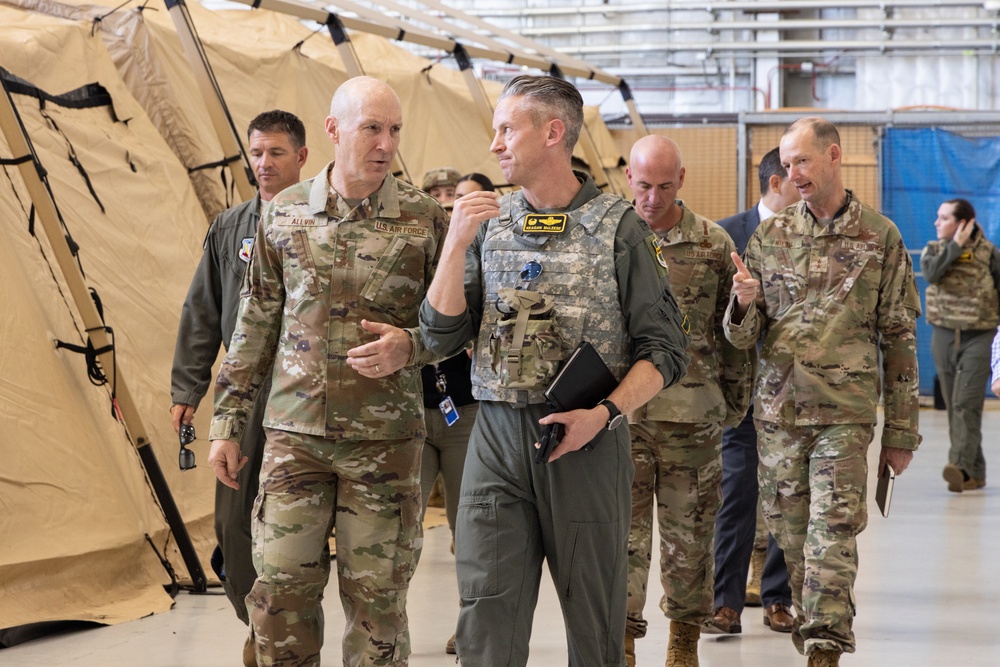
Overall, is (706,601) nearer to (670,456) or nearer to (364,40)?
(670,456)

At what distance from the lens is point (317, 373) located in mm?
2914

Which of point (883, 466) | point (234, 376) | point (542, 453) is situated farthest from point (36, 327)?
point (883, 466)

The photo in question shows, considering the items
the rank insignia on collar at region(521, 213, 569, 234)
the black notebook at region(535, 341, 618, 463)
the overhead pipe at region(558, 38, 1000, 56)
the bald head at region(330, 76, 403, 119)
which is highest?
the overhead pipe at region(558, 38, 1000, 56)

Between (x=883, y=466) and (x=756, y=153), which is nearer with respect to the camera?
(x=883, y=466)

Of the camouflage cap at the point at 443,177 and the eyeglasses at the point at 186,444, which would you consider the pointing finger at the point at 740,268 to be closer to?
the eyeglasses at the point at 186,444

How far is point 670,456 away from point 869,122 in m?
9.85

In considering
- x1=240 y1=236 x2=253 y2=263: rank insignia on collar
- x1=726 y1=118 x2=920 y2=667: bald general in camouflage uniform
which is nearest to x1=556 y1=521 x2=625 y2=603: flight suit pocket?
x1=726 y1=118 x2=920 y2=667: bald general in camouflage uniform

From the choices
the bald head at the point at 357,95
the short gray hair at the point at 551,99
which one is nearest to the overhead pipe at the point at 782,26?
the bald head at the point at 357,95

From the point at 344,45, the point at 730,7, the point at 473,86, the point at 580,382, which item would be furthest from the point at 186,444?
the point at 730,7

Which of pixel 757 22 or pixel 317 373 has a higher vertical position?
pixel 757 22

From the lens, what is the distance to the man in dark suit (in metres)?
4.48

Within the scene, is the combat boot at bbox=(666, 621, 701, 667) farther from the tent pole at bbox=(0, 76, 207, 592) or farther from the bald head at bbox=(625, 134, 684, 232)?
the tent pole at bbox=(0, 76, 207, 592)

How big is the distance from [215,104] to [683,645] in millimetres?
3762

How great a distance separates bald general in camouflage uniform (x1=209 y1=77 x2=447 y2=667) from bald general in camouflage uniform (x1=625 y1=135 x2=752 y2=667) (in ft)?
3.38
